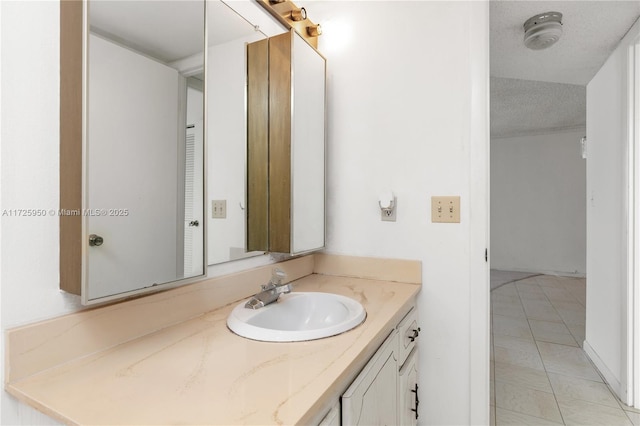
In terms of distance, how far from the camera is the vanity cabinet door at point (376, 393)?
0.81 meters

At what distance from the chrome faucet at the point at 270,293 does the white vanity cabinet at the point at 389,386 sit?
0.40 m

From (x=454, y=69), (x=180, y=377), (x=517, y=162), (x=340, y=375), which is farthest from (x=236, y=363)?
(x=517, y=162)

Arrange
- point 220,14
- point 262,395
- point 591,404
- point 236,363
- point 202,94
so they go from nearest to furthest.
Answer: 1. point 262,395
2. point 236,363
3. point 202,94
4. point 220,14
5. point 591,404

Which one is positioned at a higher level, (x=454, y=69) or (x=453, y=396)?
(x=454, y=69)

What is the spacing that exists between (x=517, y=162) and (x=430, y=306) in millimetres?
5492

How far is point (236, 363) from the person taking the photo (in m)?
0.77

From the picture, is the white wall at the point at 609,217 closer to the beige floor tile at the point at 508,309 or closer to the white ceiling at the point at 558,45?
the white ceiling at the point at 558,45

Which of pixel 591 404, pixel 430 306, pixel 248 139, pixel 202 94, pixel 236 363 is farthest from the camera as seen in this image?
pixel 591 404

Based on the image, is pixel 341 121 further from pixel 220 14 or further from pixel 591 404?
pixel 591 404

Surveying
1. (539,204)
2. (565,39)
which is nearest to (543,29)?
(565,39)

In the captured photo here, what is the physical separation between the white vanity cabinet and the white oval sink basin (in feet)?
0.48

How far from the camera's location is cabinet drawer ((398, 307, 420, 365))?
1.26 metres

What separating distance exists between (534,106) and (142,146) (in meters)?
4.83

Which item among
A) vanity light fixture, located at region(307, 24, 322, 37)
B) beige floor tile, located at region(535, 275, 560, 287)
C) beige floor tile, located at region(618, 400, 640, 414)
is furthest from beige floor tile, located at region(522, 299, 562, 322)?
vanity light fixture, located at region(307, 24, 322, 37)
